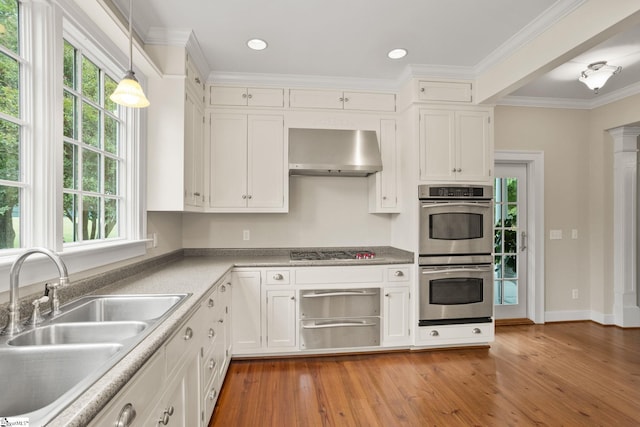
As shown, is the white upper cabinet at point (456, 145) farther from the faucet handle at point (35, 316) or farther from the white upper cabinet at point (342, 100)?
the faucet handle at point (35, 316)

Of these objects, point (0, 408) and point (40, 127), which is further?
point (40, 127)

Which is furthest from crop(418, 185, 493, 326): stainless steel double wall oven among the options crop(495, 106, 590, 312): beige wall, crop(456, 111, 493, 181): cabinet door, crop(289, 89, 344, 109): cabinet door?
crop(495, 106, 590, 312): beige wall

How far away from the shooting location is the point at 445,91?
3.03m

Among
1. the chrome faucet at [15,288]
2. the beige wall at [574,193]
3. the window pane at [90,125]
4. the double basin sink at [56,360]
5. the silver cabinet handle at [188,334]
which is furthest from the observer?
the beige wall at [574,193]

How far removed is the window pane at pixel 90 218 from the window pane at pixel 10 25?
31.6 inches

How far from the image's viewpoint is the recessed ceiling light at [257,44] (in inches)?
98.4

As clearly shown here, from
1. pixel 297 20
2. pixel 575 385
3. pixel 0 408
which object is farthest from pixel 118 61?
pixel 575 385

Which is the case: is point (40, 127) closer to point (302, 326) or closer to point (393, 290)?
point (302, 326)

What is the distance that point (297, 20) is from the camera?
2246 millimetres

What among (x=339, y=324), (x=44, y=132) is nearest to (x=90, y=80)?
(x=44, y=132)

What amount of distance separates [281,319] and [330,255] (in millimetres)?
786

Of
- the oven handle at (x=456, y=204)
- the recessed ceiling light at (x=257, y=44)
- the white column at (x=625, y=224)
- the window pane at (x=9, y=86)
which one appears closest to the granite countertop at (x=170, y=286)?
the oven handle at (x=456, y=204)

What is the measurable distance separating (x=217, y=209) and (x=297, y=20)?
70.1 inches

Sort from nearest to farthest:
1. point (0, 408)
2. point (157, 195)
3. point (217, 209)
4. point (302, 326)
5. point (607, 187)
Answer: point (0, 408) < point (157, 195) < point (302, 326) < point (217, 209) < point (607, 187)
